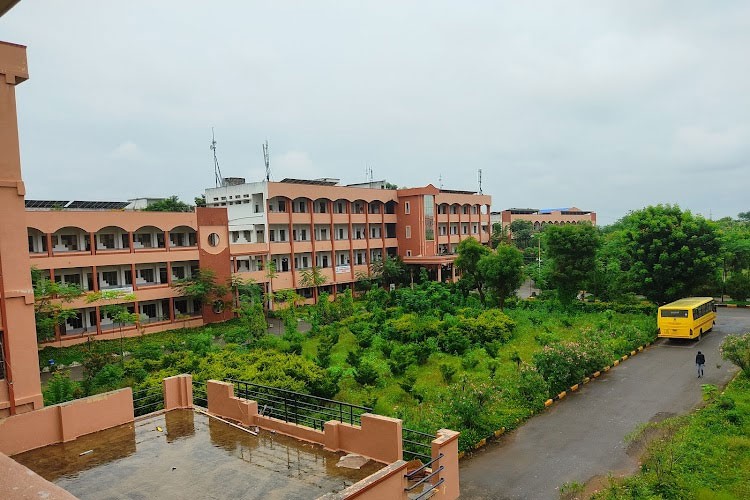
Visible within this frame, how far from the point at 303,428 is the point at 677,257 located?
23022 millimetres

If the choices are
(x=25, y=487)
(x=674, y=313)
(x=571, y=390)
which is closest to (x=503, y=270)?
(x=674, y=313)

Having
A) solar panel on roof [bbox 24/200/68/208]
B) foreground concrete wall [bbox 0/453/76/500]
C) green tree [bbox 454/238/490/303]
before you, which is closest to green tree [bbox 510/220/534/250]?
green tree [bbox 454/238/490/303]

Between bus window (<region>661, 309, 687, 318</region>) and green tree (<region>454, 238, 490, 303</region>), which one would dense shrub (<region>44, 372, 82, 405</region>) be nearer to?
bus window (<region>661, 309, 687, 318</region>)

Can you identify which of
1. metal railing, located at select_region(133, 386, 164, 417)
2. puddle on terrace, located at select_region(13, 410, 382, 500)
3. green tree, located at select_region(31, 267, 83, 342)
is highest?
green tree, located at select_region(31, 267, 83, 342)

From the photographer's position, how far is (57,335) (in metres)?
26.8

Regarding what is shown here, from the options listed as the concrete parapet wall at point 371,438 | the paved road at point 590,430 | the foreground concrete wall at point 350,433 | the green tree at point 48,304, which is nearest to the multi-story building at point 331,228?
the green tree at point 48,304

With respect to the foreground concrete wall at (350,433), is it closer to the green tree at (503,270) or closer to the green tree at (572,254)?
the green tree at (503,270)

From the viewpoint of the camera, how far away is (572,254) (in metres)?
30.7

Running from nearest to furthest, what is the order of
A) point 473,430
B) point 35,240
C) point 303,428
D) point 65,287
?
1. point 303,428
2. point 473,430
3. point 65,287
4. point 35,240

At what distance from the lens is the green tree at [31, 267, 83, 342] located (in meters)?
23.6

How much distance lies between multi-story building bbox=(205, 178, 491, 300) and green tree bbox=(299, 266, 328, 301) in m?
0.54

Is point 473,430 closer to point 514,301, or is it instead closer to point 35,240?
point 514,301

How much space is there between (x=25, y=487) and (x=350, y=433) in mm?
6004

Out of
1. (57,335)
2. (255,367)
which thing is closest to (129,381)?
(255,367)
